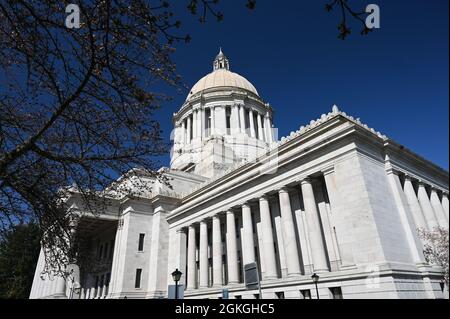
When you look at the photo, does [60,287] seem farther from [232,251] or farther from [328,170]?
[328,170]

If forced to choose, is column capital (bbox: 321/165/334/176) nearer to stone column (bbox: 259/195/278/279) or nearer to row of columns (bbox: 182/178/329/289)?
row of columns (bbox: 182/178/329/289)

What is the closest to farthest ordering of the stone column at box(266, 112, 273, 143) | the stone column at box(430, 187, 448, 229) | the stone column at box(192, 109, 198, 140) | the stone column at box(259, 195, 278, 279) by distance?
1. the stone column at box(259, 195, 278, 279)
2. the stone column at box(430, 187, 448, 229)
3. the stone column at box(192, 109, 198, 140)
4. the stone column at box(266, 112, 273, 143)

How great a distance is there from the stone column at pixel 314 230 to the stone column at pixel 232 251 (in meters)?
7.68

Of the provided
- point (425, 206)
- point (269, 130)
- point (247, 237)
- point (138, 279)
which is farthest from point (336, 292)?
point (269, 130)

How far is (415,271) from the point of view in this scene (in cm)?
1781

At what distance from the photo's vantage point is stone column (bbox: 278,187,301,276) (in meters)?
21.1

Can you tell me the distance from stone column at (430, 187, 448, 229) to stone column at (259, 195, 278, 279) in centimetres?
1440

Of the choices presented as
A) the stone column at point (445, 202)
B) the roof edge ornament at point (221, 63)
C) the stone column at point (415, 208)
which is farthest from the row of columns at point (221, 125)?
the stone column at point (415, 208)

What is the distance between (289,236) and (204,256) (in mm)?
11102

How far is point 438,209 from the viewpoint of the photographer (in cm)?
2522

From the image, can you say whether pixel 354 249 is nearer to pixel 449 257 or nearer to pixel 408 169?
pixel 449 257

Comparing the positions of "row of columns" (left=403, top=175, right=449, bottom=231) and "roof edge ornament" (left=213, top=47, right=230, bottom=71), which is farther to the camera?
"roof edge ornament" (left=213, top=47, right=230, bottom=71)

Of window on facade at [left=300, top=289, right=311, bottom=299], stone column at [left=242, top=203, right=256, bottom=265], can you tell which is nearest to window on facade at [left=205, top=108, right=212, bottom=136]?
stone column at [left=242, top=203, right=256, bottom=265]

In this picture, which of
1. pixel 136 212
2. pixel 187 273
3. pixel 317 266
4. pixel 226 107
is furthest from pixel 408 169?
pixel 226 107
